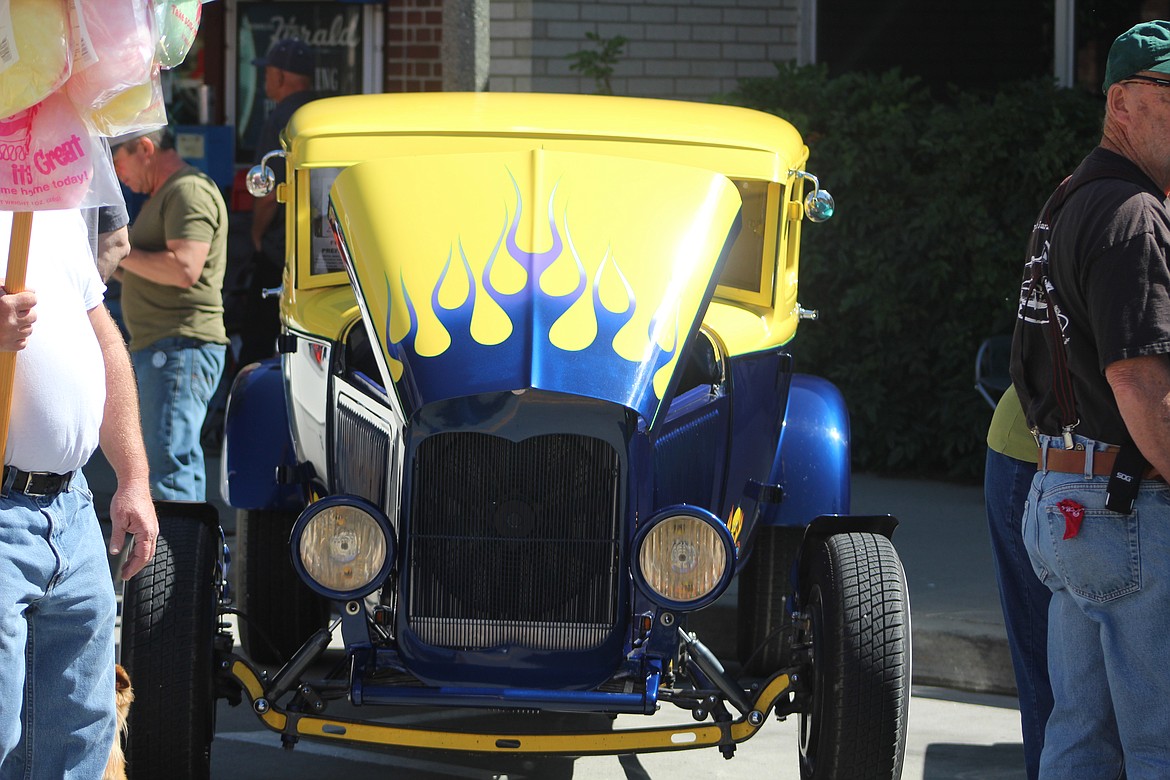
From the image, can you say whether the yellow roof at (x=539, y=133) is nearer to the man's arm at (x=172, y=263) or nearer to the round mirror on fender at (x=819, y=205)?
the round mirror on fender at (x=819, y=205)

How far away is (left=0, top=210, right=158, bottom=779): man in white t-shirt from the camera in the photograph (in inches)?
112

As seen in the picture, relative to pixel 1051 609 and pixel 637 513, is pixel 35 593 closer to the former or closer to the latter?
pixel 637 513

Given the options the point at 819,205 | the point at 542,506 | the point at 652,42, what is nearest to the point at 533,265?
the point at 542,506

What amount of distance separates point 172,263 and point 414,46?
4.79 meters

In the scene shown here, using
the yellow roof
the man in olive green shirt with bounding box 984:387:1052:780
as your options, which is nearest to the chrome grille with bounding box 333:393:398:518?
the yellow roof

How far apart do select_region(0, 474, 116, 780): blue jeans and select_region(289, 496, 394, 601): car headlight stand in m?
0.81

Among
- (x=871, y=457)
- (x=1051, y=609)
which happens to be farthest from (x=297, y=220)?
(x=871, y=457)

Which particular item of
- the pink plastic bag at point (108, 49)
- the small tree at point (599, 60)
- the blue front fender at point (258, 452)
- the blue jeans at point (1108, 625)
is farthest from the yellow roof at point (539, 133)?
the small tree at point (599, 60)

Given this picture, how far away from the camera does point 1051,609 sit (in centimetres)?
331

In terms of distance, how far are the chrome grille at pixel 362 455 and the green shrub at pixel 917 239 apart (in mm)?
4381

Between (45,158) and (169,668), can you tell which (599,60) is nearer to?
(169,668)

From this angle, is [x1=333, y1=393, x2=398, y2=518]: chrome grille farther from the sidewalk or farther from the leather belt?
the sidewalk

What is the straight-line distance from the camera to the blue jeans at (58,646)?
2832mm

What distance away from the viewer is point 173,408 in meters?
5.95
